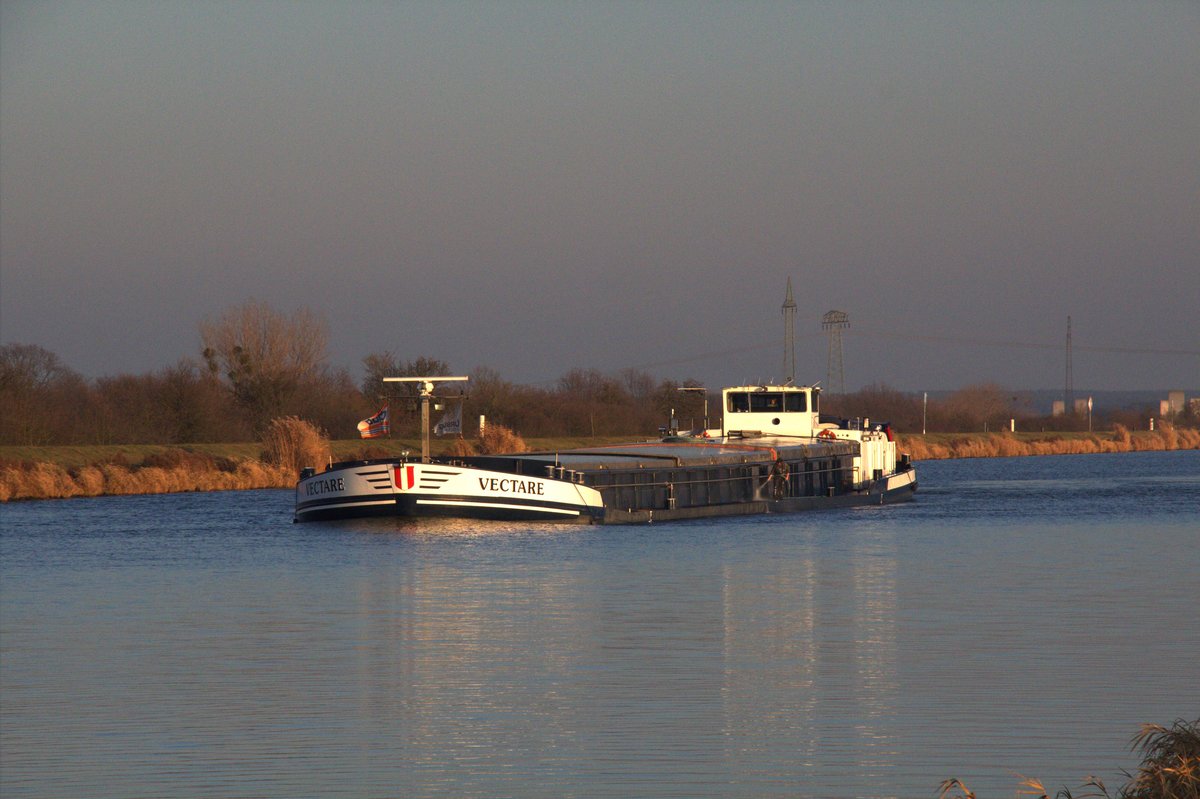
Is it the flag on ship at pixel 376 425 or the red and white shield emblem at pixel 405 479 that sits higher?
the flag on ship at pixel 376 425

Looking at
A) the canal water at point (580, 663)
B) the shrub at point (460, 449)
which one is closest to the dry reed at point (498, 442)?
the shrub at point (460, 449)

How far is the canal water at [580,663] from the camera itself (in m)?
14.9

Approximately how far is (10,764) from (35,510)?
4226cm

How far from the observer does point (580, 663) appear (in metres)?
21.6

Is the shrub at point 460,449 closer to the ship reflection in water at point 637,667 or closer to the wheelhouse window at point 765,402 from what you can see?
the wheelhouse window at point 765,402

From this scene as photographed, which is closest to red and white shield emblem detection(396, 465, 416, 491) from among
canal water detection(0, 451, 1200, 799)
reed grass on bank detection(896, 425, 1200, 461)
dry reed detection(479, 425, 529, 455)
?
canal water detection(0, 451, 1200, 799)

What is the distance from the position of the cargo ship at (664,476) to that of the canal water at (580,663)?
7.71ft

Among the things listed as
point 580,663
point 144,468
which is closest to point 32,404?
point 144,468

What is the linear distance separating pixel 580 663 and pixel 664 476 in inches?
1275

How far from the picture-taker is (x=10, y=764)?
1534 centimetres

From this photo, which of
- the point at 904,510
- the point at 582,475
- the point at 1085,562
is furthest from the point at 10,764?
the point at 904,510

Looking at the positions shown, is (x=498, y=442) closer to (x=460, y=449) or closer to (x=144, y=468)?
(x=460, y=449)

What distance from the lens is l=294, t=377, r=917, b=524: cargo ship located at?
46625 mm

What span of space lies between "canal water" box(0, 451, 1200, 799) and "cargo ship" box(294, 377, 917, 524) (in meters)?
2.35
